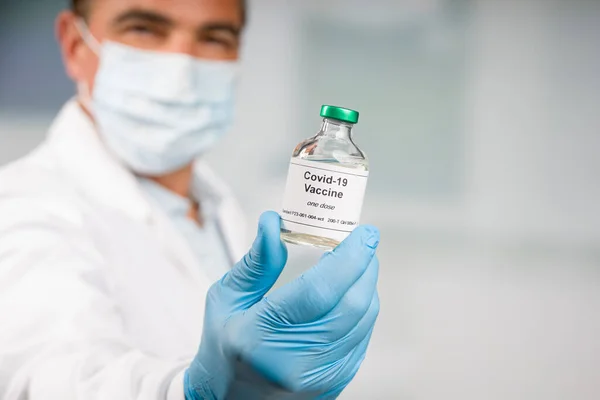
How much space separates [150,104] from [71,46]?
34 cm

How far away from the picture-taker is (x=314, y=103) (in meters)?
1.58

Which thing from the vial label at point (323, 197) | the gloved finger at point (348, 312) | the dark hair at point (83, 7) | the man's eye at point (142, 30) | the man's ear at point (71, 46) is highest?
the dark hair at point (83, 7)

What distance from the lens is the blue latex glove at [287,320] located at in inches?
31.5

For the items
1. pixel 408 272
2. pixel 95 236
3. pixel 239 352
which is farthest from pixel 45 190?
pixel 408 272

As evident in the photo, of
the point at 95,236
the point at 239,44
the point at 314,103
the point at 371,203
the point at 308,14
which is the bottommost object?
the point at 95,236

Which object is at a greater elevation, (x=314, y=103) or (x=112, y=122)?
(x=314, y=103)

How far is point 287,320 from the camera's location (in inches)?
31.8

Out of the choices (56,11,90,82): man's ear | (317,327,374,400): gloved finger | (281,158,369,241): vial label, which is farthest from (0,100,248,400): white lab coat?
(281,158,369,241): vial label

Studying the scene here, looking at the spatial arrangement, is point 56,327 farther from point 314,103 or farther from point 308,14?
point 308,14

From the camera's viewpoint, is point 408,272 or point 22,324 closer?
point 22,324

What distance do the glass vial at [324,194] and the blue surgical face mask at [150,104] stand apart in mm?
649

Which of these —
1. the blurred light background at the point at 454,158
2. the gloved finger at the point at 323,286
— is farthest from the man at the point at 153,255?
the blurred light background at the point at 454,158

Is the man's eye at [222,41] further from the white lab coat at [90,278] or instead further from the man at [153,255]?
the white lab coat at [90,278]

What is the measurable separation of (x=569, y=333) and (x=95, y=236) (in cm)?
110
